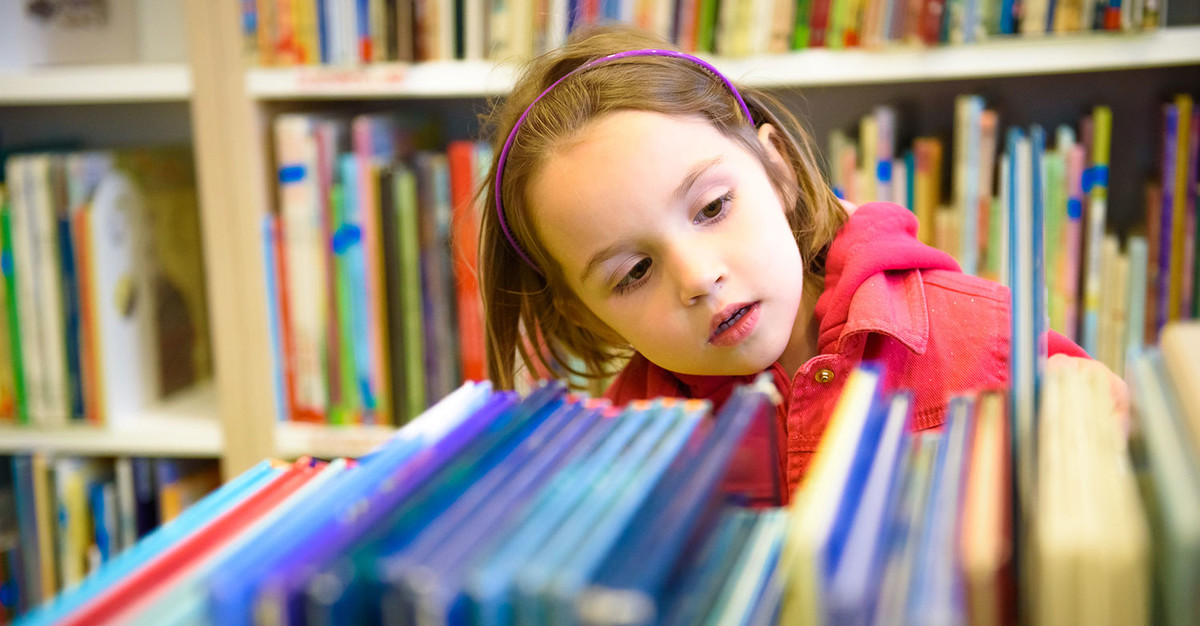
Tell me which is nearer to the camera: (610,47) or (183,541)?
(183,541)

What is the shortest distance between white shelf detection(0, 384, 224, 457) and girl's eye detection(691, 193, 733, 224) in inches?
36.5

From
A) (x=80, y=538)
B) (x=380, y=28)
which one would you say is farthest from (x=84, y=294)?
(x=380, y=28)

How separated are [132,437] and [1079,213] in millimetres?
1363

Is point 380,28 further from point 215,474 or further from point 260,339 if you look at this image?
point 215,474

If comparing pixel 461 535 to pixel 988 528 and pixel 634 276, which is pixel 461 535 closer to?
pixel 988 528

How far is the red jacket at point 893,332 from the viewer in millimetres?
714

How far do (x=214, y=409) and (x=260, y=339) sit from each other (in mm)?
220

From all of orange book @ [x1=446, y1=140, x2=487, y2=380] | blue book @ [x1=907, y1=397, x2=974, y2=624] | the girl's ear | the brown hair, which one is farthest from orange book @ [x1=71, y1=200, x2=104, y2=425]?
blue book @ [x1=907, y1=397, x2=974, y2=624]

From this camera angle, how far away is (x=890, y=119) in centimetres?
116

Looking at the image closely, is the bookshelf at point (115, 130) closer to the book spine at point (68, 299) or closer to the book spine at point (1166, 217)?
the book spine at point (68, 299)

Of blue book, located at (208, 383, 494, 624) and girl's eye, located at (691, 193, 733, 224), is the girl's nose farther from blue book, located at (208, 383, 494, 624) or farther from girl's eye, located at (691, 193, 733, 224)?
blue book, located at (208, 383, 494, 624)

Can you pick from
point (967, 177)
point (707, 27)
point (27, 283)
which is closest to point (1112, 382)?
point (967, 177)

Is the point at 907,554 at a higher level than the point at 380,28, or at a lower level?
lower

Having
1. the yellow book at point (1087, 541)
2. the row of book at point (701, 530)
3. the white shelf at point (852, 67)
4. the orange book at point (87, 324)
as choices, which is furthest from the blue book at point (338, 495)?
the orange book at point (87, 324)
